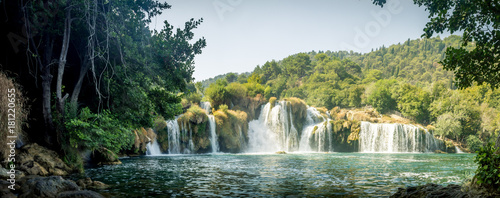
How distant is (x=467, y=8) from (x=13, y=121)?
12.5 meters

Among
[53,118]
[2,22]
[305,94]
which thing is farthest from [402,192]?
[305,94]

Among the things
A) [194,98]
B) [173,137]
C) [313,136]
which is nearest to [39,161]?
[173,137]

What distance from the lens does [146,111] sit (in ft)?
47.2

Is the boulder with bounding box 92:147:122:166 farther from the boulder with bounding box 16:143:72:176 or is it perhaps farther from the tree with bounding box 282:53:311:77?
the tree with bounding box 282:53:311:77

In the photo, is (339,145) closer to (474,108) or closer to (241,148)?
(241,148)

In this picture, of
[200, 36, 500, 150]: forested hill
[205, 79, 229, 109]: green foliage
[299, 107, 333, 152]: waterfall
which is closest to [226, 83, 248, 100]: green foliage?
[200, 36, 500, 150]: forested hill

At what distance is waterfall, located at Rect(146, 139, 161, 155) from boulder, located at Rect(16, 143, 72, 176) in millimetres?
17429

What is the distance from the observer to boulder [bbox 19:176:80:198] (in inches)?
274

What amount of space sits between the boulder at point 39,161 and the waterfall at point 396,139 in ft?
129

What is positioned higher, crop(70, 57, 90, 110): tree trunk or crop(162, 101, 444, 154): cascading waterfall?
crop(70, 57, 90, 110): tree trunk

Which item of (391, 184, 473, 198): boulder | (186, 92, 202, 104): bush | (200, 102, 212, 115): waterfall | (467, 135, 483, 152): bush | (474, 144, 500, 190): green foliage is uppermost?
(186, 92, 202, 104): bush

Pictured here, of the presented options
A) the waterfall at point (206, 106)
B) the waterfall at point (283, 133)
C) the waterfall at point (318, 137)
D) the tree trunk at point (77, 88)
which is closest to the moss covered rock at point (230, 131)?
the waterfall at point (283, 133)

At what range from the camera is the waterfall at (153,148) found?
28.7 meters

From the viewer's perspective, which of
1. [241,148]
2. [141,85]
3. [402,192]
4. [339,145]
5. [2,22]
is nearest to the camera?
[402,192]
